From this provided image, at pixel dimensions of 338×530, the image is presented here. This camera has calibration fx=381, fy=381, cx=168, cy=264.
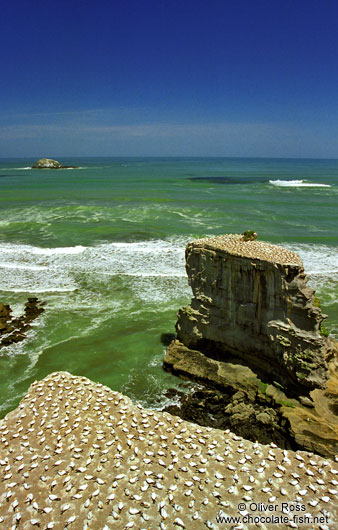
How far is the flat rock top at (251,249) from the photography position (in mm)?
10977

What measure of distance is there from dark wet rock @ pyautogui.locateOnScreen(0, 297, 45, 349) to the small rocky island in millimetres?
6588

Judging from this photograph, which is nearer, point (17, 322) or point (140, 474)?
point (140, 474)

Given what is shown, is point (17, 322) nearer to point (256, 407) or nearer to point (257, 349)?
point (257, 349)

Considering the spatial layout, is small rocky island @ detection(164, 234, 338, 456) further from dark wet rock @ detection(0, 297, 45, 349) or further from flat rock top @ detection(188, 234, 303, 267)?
dark wet rock @ detection(0, 297, 45, 349)

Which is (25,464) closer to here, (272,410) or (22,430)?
(22,430)

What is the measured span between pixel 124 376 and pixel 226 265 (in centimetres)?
506

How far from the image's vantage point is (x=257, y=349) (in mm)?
11789

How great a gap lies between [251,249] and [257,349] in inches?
122

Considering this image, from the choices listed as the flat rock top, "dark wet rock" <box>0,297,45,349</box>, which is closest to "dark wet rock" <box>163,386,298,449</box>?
the flat rock top

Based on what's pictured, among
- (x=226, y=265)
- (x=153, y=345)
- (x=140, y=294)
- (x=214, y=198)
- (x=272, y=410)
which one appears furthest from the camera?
→ (x=214, y=198)

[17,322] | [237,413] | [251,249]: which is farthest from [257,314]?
[17,322]

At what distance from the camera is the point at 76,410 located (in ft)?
32.0

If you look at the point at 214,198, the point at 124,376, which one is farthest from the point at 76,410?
the point at 214,198

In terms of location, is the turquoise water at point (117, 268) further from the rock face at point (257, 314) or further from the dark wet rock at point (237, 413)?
the rock face at point (257, 314)
